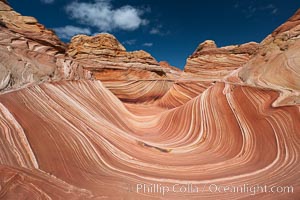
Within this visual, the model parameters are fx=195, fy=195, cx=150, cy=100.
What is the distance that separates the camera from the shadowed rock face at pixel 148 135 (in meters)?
1.74

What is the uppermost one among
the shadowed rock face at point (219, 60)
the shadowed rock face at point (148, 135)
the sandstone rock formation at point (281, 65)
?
the shadowed rock face at point (219, 60)

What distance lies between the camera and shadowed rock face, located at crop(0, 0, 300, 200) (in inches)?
68.5

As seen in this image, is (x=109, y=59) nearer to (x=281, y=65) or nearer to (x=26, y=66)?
(x=26, y=66)

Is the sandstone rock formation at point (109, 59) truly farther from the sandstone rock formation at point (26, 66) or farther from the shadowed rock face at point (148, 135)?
the shadowed rock face at point (148, 135)

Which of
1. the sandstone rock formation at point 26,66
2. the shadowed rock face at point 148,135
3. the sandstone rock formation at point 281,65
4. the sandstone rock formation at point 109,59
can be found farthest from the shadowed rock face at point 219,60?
the sandstone rock formation at point 26,66

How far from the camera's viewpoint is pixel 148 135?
3.76 m

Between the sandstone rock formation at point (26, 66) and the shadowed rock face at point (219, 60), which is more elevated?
the shadowed rock face at point (219, 60)

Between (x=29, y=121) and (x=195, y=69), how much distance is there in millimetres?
8340

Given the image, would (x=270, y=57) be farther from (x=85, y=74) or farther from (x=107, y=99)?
(x=85, y=74)

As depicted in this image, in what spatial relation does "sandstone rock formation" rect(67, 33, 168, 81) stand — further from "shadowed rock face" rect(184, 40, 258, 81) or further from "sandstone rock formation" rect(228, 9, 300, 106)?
"sandstone rock formation" rect(228, 9, 300, 106)

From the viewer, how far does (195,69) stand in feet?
31.3

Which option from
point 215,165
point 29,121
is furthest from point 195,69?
point 29,121

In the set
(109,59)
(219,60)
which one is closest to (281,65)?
(219,60)

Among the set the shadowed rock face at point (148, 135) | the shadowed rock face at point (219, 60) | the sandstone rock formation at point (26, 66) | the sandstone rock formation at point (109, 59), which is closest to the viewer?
the shadowed rock face at point (148, 135)
